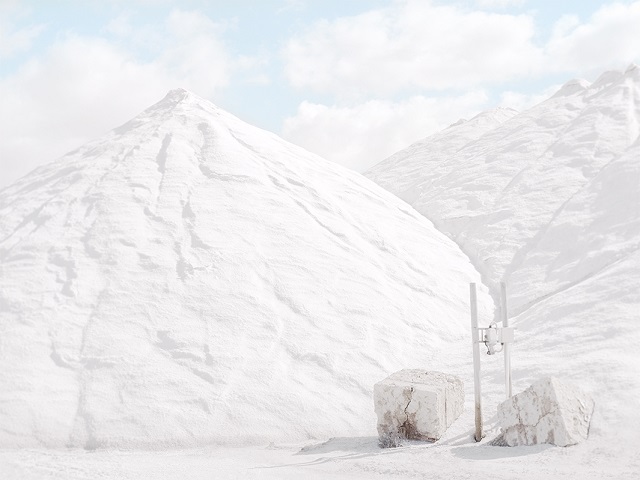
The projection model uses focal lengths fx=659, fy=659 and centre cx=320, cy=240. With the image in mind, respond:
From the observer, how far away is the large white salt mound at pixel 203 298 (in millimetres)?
8500

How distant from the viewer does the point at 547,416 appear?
269 inches

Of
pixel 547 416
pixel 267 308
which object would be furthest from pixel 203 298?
pixel 547 416

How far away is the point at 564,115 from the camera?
21219 mm

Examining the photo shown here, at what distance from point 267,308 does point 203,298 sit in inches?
39.0

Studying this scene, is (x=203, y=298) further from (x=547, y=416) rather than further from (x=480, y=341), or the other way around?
(x=547, y=416)

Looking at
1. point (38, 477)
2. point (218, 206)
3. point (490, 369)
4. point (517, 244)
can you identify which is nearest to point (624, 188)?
point (517, 244)

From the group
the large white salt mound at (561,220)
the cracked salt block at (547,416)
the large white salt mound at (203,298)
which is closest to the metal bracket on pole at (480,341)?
the cracked salt block at (547,416)

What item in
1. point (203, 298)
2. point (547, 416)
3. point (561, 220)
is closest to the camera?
point (547, 416)

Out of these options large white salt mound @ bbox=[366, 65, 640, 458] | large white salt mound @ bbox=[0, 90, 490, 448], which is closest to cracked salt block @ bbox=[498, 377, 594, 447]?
large white salt mound @ bbox=[366, 65, 640, 458]

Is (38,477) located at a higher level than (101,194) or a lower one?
lower

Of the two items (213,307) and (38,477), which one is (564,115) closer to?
(213,307)

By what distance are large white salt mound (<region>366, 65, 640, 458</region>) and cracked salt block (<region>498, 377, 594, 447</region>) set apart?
1.06 feet

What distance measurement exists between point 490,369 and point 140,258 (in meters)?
5.81

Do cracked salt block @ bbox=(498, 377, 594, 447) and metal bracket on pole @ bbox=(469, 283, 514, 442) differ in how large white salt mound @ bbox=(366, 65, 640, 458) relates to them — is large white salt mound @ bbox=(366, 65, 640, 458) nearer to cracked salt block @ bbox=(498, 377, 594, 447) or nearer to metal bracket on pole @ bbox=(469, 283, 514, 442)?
cracked salt block @ bbox=(498, 377, 594, 447)
